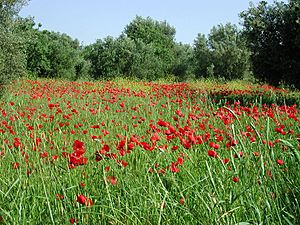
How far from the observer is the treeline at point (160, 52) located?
13656mm

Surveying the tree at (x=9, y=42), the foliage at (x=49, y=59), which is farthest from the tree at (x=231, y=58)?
the tree at (x=9, y=42)

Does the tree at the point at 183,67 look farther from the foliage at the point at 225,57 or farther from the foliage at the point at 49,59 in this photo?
the foliage at the point at 49,59

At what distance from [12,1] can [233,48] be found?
26.1 meters

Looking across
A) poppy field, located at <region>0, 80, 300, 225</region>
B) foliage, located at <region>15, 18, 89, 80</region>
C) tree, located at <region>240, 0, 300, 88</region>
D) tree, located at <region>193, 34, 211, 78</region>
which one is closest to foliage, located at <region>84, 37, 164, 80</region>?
foliage, located at <region>15, 18, 89, 80</region>

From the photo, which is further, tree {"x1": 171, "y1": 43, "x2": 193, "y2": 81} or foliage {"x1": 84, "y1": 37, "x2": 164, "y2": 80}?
tree {"x1": 171, "y1": 43, "x2": 193, "y2": 81}

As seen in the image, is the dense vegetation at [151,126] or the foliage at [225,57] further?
the foliage at [225,57]

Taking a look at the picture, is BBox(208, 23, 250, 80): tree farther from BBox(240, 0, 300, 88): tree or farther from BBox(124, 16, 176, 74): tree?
BBox(240, 0, 300, 88): tree

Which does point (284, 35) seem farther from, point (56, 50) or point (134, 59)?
point (56, 50)

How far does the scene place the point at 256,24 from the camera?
580 inches

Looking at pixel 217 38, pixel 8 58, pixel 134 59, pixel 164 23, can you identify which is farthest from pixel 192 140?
pixel 164 23

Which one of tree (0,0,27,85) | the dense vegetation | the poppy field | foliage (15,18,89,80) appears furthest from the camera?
foliage (15,18,89,80)

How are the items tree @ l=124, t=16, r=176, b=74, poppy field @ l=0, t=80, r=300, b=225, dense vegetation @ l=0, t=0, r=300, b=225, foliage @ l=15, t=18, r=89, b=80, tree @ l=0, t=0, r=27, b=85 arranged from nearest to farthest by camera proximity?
poppy field @ l=0, t=80, r=300, b=225 → dense vegetation @ l=0, t=0, r=300, b=225 → tree @ l=0, t=0, r=27, b=85 → foliage @ l=15, t=18, r=89, b=80 → tree @ l=124, t=16, r=176, b=74

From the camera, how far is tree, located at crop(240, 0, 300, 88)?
13.6 m

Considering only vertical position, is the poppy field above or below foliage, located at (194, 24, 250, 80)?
below
